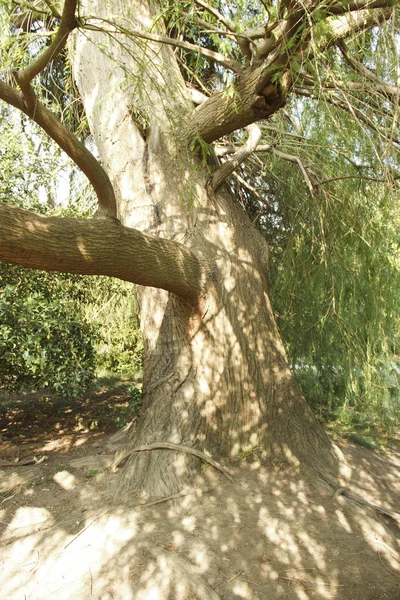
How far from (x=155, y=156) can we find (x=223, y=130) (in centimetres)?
88

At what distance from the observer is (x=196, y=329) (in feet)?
14.6

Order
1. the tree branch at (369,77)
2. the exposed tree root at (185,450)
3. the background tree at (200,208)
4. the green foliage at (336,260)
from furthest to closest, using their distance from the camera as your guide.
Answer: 1. the green foliage at (336,260)
2. the exposed tree root at (185,450)
3. the tree branch at (369,77)
4. the background tree at (200,208)

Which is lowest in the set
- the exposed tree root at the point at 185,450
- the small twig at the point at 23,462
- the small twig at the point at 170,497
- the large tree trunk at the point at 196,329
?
the small twig at the point at 170,497

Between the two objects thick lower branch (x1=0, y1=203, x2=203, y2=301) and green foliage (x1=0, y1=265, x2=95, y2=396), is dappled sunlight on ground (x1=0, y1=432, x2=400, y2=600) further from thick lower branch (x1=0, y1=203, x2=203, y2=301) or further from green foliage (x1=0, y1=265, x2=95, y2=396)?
thick lower branch (x1=0, y1=203, x2=203, y2=301)

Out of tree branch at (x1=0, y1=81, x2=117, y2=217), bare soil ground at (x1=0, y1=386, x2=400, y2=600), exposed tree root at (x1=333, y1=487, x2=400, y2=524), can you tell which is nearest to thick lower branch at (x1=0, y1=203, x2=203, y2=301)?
tree branch at (x1=0, y1=81, x2=117, y2=217)

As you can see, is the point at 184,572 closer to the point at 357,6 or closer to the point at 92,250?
the point at 92,250

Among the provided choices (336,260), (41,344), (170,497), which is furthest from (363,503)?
(41,344)

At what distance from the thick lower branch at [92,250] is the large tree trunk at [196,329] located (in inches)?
18.4

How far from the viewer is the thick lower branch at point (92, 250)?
2842mm

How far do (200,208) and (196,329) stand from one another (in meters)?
1.18

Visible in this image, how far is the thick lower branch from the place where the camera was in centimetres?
284

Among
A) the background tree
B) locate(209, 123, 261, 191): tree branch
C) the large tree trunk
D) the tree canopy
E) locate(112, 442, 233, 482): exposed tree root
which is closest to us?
the tree canopy

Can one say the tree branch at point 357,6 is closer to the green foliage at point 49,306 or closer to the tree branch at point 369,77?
the tree branch at point 369,77

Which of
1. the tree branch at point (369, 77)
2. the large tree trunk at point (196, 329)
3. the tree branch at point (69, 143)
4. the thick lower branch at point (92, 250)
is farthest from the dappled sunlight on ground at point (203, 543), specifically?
the tree branch at point (369, 77)
